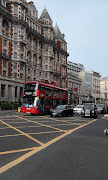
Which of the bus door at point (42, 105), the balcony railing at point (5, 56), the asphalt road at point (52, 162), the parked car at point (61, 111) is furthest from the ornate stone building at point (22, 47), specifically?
the asphalt road at point (52, 162)

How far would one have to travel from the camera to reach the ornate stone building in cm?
4434

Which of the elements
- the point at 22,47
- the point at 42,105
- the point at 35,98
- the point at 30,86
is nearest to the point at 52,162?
the point at 35,98

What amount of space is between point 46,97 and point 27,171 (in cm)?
2109

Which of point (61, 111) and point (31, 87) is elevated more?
point (31, 87)

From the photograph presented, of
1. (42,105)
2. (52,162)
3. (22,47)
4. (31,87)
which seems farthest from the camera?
(22,47)

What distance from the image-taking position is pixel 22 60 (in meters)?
47.2

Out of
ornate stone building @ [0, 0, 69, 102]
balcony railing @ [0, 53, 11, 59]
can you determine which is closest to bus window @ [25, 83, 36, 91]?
ornate stone building @ [0, 0, 69, 102]

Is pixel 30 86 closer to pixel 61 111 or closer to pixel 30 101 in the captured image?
pixel 30 101

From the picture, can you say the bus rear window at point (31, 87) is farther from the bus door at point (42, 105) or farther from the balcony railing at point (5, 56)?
the balcony railing at point (5, 56)

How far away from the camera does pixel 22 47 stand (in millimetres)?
48625

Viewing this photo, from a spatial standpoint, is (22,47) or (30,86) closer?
(30,86)

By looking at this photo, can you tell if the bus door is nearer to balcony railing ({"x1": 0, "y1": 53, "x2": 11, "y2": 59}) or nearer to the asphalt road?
the asphalt road

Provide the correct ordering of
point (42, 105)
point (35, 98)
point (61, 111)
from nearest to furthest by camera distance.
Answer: point (61, 111), point (35, 98), point (42, 105)

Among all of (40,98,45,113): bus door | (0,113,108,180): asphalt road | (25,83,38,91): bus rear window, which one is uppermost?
(25,83,38,91): bus rear window
